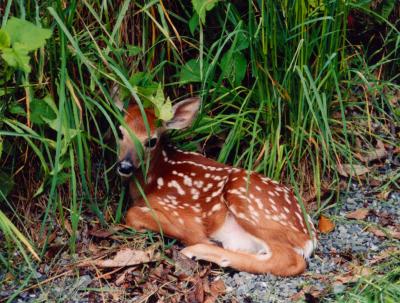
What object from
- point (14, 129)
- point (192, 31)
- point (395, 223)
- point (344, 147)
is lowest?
point (395, 223)

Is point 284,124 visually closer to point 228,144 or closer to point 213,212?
point 228,144

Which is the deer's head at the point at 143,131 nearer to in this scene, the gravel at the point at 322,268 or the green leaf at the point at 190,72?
the green leaf at the point at 190,72

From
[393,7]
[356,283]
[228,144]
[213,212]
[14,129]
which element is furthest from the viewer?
[393,7]

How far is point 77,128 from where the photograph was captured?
4.89 metres

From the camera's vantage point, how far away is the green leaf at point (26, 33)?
4.56 m

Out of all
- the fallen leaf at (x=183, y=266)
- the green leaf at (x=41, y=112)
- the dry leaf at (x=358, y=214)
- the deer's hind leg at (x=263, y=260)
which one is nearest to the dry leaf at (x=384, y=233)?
the dry leaf at (x=358, y=214)

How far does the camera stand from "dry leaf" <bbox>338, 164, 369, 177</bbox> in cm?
579

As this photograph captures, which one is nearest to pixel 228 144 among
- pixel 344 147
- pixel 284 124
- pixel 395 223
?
pixel 284 124

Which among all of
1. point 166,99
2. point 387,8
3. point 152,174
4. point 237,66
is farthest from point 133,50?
point 387,8

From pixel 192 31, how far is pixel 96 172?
103 centimetres

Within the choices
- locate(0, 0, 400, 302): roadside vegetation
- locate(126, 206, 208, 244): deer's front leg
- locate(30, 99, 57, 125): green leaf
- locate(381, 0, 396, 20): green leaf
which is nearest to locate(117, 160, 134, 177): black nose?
locate(0, 0, 400, 302): roadside vegetation

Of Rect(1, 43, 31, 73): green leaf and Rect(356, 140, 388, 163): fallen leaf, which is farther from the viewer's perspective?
Rect(356, 140, 388, 163): fallen leaf

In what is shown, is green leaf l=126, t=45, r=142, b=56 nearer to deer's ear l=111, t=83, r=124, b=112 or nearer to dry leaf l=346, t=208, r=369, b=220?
deer's ear l=111, t=83, r=124, b=112

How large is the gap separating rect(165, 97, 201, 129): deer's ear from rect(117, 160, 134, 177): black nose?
0.43 meters
